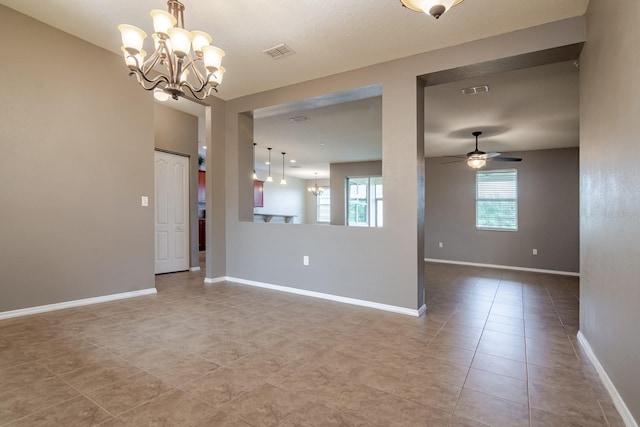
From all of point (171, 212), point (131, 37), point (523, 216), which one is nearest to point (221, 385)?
point (131, 37)

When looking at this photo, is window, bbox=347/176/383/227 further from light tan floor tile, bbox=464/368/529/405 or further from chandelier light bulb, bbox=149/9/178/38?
chandelier light bulb, bbox=149/9/178/38

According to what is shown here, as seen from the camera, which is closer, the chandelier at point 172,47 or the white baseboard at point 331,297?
the chandelier at point 172,47

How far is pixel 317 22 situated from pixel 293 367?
2871 millimetres

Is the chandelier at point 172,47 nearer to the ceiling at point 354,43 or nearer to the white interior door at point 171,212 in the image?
the ceiling at point 354,43

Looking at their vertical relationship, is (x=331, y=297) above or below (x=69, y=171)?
below

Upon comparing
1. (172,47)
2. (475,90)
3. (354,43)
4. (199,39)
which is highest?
(354,43)

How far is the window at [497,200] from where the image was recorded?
6.95m

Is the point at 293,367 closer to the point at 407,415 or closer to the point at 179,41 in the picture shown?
the point at 407,415

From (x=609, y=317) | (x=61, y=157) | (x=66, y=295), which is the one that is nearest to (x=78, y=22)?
(x=61, y=157)

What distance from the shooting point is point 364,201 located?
9.75m

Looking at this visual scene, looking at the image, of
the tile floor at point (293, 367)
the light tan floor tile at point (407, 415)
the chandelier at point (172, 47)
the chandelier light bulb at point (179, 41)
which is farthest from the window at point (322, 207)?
the light tan floor tile at point (407, 415)

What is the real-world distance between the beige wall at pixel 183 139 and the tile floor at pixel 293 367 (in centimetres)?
236

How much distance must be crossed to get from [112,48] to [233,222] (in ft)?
8.40

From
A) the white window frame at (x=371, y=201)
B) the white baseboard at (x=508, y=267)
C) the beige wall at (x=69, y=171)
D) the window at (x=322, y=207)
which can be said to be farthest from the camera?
the window at (x=322, y=207)
